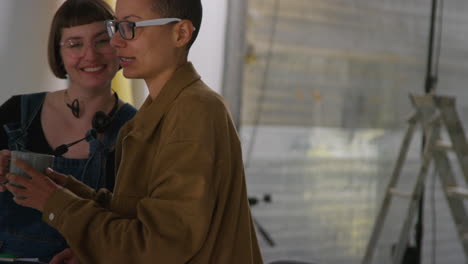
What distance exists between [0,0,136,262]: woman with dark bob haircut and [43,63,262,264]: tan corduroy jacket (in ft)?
1.14

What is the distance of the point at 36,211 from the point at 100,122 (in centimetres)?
25

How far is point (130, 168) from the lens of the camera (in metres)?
1.06

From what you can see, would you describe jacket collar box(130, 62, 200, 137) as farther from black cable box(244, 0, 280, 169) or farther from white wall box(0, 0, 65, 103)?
black cable box(244, 0, 280, 169)

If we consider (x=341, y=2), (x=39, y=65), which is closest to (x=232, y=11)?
(x=341, y=2)

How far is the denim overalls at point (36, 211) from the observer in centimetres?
140

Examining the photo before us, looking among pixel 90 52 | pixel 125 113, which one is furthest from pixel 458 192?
pixel 90 52

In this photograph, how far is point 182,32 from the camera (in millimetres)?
1095

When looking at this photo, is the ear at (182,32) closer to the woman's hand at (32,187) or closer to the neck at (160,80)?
the neck at (160,80)

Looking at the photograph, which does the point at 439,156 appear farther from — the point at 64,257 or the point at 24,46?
the point at 64,257

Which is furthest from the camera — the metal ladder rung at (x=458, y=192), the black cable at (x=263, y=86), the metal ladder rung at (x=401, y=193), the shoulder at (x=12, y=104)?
the black cable at (x=263, y=86)

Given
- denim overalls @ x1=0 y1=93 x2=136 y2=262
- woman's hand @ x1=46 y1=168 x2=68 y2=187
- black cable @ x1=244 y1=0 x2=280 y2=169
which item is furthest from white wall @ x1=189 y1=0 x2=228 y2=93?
woman's hand @ x1=46 y1=168 x2=68 y2=187

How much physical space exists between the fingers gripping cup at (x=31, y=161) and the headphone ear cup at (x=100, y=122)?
0.96 ft

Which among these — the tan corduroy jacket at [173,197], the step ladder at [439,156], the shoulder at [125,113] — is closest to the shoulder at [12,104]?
the shoulder at [125,113]

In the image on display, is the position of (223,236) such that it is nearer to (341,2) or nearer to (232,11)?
(232,11)
